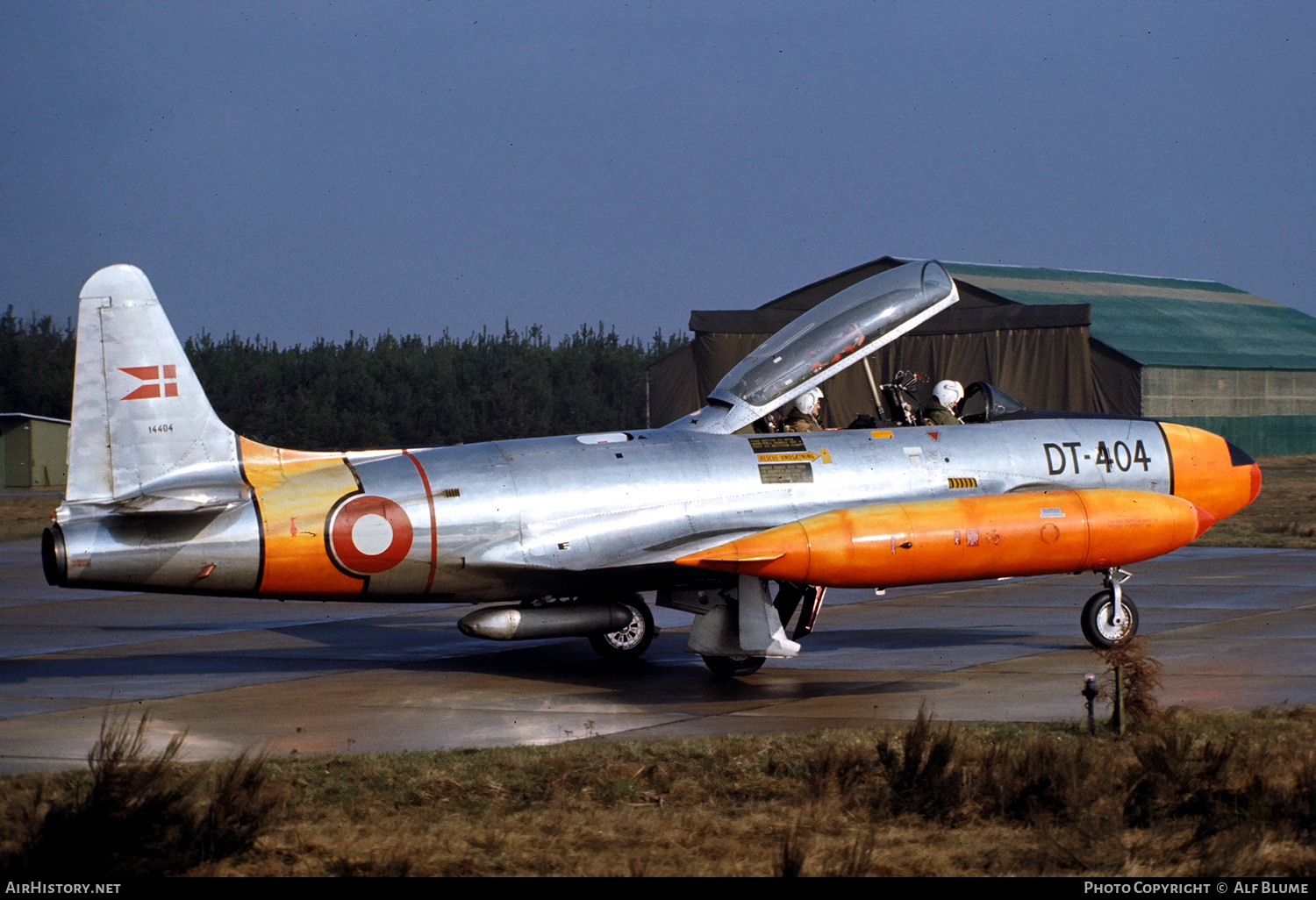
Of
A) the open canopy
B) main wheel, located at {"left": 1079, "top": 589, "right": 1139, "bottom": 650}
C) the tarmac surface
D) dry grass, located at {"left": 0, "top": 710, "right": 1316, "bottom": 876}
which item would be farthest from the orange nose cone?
dry grass, located at {"left": 0, "top": 710, "right": 1316, "bottom": 876}

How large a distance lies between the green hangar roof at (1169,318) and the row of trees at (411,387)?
47577mm

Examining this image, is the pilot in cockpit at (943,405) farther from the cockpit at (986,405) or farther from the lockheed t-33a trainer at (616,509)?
the lockheed t-33a trainer at (616,509)

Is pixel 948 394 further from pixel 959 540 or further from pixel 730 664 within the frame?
pixel 730 664

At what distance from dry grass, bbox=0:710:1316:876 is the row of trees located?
87.1 metres

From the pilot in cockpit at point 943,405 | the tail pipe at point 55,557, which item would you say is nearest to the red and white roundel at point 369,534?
the tail pipe at point 55,557

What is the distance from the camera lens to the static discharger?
12820 mm

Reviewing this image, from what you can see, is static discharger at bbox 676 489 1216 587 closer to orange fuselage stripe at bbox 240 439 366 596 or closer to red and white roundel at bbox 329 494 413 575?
red and white roundel at bbox 329 494 413 575

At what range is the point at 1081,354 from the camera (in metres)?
55.3

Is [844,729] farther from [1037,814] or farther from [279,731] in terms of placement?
[279,731]

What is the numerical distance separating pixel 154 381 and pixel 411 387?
4012 inches

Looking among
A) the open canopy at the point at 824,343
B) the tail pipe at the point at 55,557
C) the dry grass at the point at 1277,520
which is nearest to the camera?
the tail pipe at the point at 55,557

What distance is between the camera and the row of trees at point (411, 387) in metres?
105

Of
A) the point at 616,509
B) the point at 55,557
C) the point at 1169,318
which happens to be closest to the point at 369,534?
the point at 616,509

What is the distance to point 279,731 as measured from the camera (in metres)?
11.4
